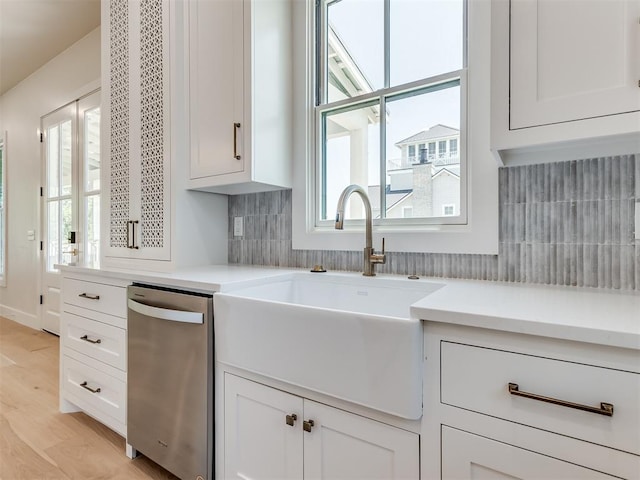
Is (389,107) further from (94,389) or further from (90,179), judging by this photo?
(90,179)

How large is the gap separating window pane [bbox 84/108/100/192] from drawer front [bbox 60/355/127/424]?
180 cm

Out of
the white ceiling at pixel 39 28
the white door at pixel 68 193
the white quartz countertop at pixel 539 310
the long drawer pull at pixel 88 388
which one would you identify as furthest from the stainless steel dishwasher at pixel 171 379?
the white ceiling at pixel 39 28

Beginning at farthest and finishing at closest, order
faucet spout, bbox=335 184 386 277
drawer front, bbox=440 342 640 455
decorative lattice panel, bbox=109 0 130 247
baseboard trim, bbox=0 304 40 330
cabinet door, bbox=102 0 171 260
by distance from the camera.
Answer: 1. baseboard trim, bbox=0 304 40 330
2. decorative lattice panel, bbox=109 0 130 247
3. cabinet door, bbox=102 0 171 260
4. faucet spout, bbox=335 184 386 277
5. drawer front, bbox=440 342 640 455

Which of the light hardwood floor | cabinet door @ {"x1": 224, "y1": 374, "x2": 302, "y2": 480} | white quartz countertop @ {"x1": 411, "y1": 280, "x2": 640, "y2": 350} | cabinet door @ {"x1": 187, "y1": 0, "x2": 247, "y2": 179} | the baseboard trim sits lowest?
the light hardwood floor

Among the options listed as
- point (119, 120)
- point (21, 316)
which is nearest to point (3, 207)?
point (21, 316)

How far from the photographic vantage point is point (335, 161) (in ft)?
6.05

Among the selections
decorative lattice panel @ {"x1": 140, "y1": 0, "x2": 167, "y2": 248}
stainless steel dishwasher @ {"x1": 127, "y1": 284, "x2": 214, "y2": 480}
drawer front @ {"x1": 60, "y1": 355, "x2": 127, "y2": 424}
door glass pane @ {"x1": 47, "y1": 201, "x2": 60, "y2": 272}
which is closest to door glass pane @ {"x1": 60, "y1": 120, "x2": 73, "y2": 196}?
door glass pane @ {"x1": 47, "y1": 201, "x2": 60, "y2": 272}

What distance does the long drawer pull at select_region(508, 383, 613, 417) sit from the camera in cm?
65

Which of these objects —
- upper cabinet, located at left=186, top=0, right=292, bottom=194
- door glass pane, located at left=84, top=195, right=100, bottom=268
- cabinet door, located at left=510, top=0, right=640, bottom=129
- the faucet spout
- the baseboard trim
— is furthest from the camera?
the baseboard trim

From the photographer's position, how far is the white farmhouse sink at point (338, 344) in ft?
2.74

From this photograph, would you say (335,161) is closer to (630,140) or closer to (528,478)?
(630,140)

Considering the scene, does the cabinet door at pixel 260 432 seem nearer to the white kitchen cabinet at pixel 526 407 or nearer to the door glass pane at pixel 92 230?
the white kitchen cabinet at pixel 526 407

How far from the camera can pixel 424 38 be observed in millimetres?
1572

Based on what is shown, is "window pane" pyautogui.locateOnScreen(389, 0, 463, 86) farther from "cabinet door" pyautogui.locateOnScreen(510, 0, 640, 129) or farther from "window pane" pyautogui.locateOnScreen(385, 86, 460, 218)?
"cabinet door" pyautogui.locateOnScreen(510, 0, 640, 129)
